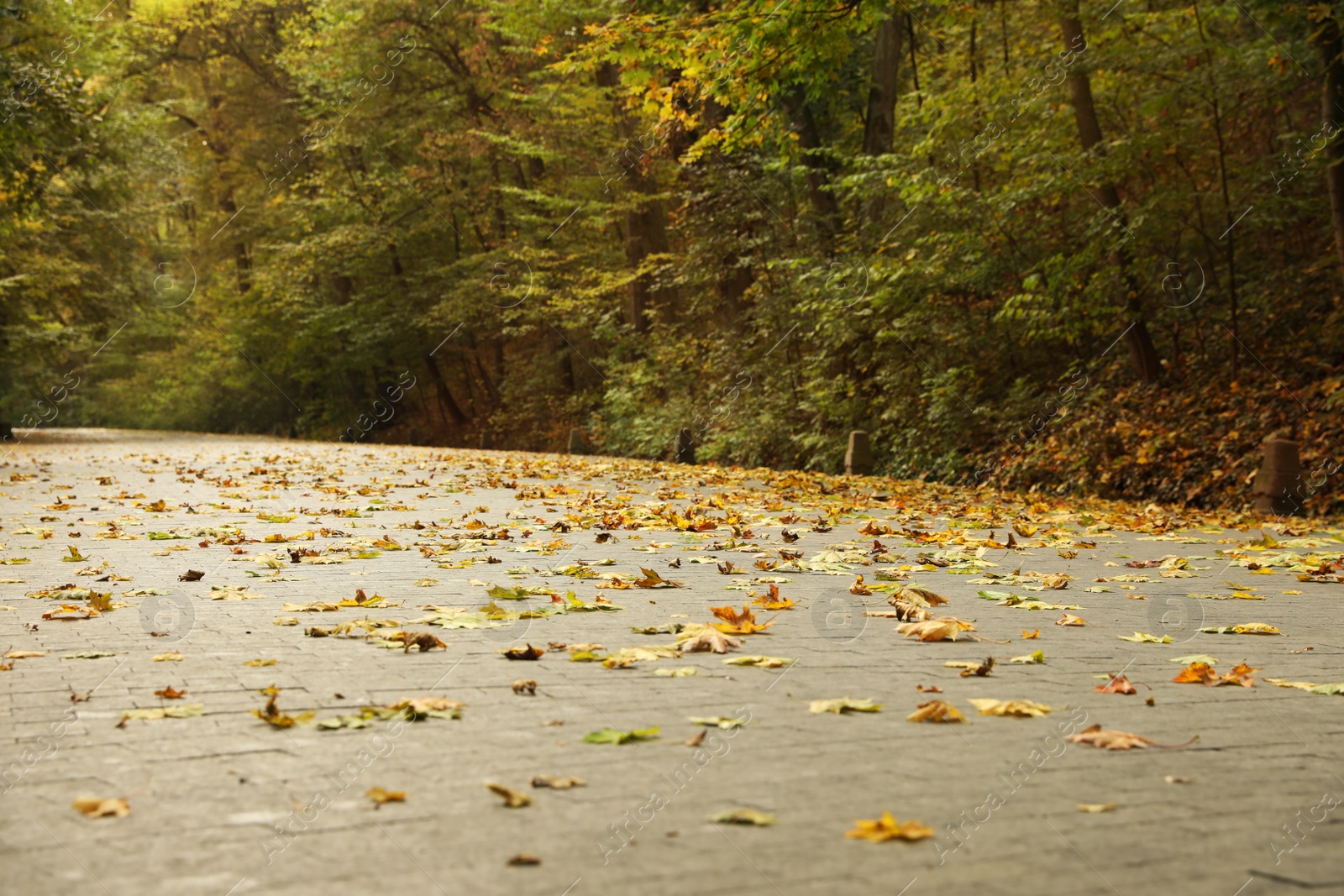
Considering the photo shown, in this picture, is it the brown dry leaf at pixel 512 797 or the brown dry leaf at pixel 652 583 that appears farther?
the brown dry leaf at pixel 652 583

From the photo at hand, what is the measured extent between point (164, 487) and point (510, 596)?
387 inches

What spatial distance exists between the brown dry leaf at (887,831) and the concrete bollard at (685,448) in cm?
1981

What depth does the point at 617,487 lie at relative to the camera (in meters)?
14.6

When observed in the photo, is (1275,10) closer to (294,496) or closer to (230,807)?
(294,496)

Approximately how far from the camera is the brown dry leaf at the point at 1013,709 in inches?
156

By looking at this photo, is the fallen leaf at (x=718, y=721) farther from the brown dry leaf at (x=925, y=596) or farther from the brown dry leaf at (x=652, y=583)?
the brown dry leaf at (x=652, y=583)

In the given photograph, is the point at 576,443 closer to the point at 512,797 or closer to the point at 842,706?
the point at 842,706

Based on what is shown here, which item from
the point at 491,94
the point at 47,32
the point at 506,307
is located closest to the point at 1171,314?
the point at 506,307

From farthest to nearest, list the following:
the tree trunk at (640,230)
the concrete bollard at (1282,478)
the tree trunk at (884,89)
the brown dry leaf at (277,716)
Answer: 1. the tree trunk at (640,230)
2. the tree trunk at (884,89)
3. the concrete bollard at (1282,478)
4. the brown dry leaf at (277,716)

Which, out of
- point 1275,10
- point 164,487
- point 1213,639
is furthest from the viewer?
point 164,487

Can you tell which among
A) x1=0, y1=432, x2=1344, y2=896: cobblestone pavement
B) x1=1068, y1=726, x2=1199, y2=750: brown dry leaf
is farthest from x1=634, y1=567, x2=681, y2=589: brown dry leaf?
x1=1068, y1=726, x2=1199, y2=750: brown dry leaf

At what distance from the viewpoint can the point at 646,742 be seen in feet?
11.6

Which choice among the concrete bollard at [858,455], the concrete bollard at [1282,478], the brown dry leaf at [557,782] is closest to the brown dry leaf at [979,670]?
the brown dry leaf at [557,782]

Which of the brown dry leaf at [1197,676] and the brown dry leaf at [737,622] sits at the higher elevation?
the brown dry leaf at [1197,676]
